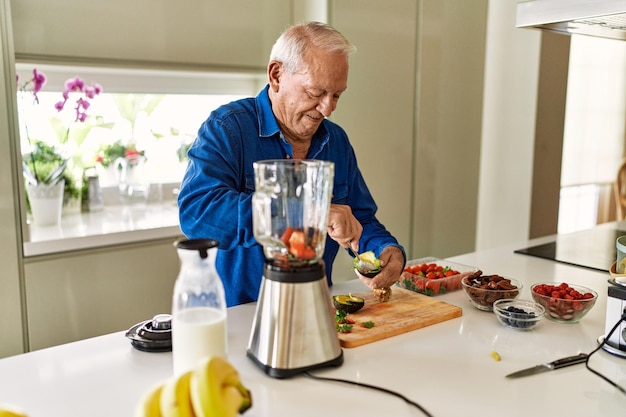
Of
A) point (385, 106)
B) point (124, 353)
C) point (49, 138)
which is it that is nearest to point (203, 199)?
point (124, 353)

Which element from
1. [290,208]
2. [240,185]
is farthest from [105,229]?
[290,208]

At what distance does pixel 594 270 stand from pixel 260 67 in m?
1.72

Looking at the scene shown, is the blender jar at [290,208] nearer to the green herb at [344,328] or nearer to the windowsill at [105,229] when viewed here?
the green herb at [344,328]

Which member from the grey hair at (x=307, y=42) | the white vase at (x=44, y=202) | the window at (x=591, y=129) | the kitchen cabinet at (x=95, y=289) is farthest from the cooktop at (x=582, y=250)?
the window at (x=591, y=129)

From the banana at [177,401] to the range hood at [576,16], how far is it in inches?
54.6

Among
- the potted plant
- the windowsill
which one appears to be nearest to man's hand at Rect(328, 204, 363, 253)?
the windowsill

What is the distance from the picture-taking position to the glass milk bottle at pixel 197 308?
934 mm

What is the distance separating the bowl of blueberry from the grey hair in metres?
0.75

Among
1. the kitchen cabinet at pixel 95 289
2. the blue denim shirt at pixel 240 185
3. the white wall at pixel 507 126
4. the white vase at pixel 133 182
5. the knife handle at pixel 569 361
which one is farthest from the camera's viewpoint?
the white wall at pixel 507 126

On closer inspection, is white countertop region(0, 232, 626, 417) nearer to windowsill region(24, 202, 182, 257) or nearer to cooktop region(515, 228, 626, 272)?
cooktop region(515, 228, 626, 272)

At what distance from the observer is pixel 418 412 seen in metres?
0.99

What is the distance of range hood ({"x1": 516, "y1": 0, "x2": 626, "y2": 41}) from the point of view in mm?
1529

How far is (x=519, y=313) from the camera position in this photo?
137 centimetres

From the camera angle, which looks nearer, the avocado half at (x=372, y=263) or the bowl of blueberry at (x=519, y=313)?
the bowl of blueberry at (x=519, y=313)
